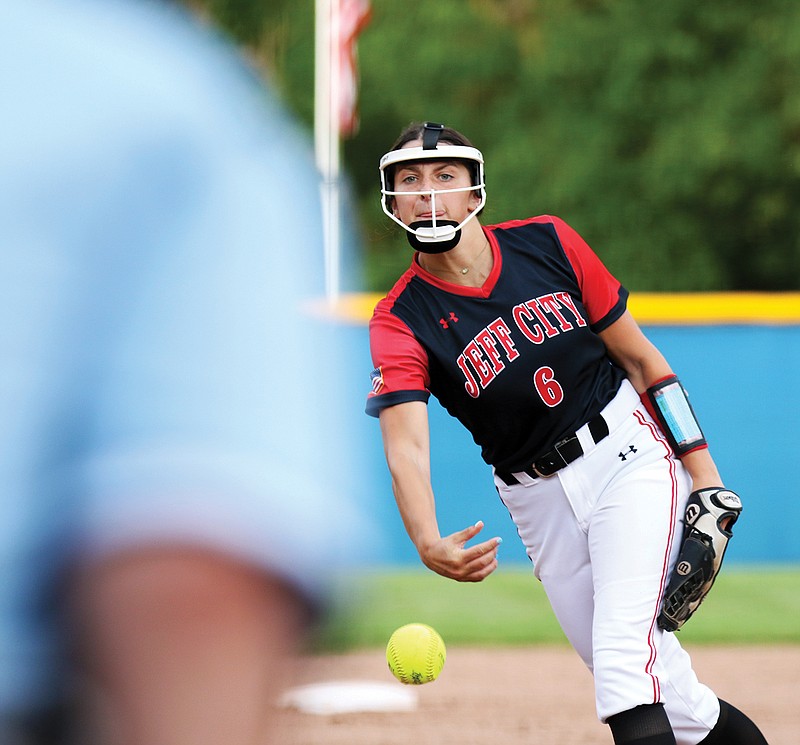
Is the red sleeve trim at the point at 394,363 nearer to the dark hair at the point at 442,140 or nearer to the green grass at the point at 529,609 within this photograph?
the dark hair at the point at 442,140

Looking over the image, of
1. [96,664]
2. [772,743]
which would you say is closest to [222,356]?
[96,664]

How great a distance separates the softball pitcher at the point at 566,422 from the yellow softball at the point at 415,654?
3.84 feet

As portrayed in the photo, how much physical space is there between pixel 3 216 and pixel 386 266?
20.3 meters

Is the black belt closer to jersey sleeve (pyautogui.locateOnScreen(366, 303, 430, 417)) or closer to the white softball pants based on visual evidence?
the white softball pants

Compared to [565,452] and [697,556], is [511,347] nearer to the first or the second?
[565,452]

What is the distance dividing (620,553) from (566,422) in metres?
0.39

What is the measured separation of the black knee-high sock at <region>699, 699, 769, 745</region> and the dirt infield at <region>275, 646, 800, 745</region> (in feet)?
4.69

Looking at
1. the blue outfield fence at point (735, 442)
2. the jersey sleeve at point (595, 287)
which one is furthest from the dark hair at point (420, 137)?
the blue outfield fence at point (735, 442)

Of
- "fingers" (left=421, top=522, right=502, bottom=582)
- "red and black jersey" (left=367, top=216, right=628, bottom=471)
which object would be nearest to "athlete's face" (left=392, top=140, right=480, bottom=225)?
"red and black jersey" (left=367, top=216, right=628, bottom=471)

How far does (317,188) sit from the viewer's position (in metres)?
1.15

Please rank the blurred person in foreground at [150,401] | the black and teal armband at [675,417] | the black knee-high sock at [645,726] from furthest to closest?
the black and teal armband at [675,417] < the black knee-high sock at [645,726] < the blurred person in foreground at [150,401]

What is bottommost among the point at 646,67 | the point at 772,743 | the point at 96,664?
the point at 646,67

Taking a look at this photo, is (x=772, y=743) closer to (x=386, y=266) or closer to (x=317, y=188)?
(x=317, y=188)

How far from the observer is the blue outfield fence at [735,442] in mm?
8727
